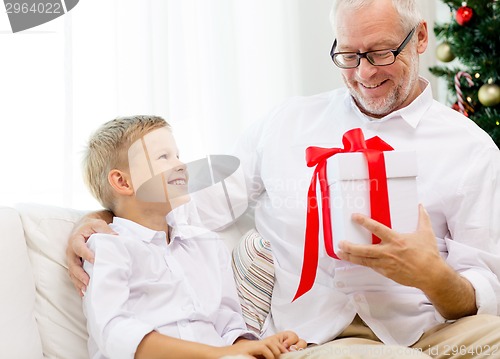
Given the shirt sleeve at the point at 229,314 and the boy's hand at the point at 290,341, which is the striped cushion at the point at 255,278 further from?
the boy's hand at the point at 290,341

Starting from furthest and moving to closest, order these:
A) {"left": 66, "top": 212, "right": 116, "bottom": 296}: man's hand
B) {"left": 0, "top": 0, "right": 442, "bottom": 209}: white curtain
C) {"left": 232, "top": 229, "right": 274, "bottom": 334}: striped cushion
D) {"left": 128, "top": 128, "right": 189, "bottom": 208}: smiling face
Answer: {"left": 0, "top": 0, "right": 442, "bottom": 209}: white curtain < {"left": 232, "top": 229, "right": 274, "bottom": 334}: striped cushion < {"left": 128, "top": 128, "right": 189, "bottom": 208}: smiling face < {"left": 66, "top": 212, "right": 116, "bottom": 296}: man's hand

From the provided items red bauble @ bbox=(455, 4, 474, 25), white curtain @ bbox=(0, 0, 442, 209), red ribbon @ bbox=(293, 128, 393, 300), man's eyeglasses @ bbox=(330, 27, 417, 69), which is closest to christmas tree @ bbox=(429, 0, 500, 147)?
red bauble @ bbox=(455, 4, 474, 25)

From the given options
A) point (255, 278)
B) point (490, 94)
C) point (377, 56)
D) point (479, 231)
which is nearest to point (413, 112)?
point (377, 56)

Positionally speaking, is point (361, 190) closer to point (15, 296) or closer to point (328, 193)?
point (328, 193)

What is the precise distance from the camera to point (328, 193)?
1.50 m

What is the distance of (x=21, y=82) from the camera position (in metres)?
2.18

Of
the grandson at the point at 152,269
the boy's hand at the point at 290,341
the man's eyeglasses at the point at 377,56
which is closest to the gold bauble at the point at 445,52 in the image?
the man's eyeglasses at the point at 377,56

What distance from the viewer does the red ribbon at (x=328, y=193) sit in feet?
4.68

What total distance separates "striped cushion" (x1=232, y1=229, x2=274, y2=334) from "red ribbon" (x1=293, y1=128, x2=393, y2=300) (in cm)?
10

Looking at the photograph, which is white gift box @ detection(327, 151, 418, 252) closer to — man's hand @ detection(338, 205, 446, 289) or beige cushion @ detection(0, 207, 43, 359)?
man's hand @ detection(338, 205, 446, 289)

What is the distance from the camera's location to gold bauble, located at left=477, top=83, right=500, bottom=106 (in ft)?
8.49

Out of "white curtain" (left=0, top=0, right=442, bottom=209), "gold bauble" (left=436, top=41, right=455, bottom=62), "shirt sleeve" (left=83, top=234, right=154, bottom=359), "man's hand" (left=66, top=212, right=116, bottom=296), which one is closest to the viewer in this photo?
"shirt sleeve" (left=83, top=234, right=154, bottom=359)

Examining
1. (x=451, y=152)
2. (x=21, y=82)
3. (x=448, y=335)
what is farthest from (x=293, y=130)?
(x=21, y=82)

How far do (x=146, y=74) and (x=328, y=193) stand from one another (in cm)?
115
